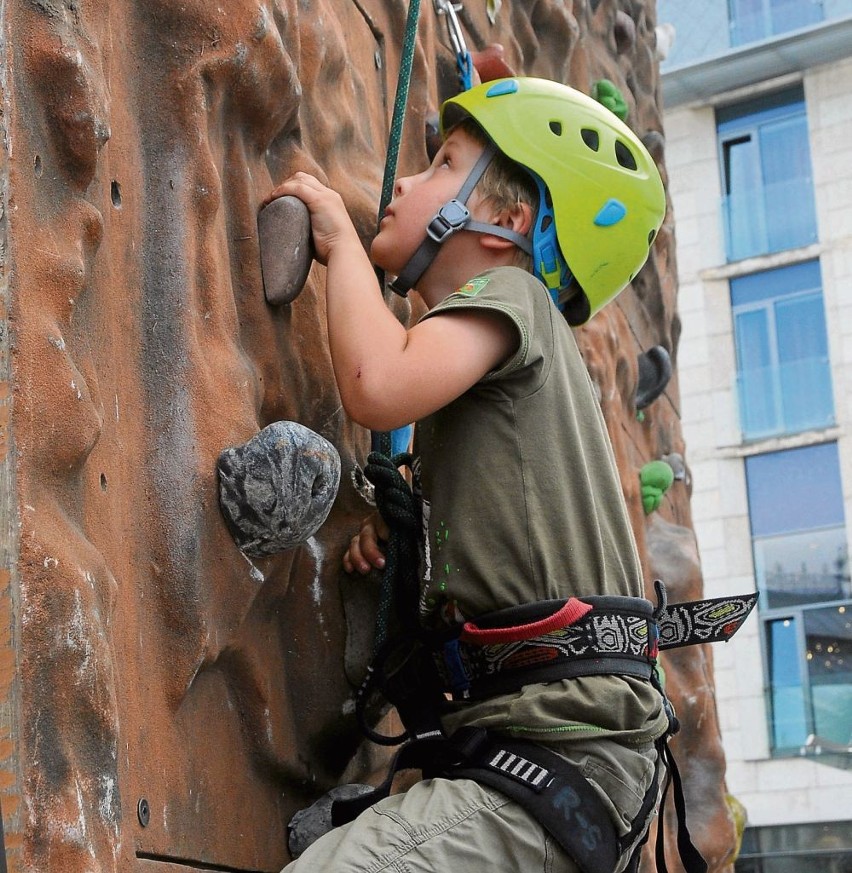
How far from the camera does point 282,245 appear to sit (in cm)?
215

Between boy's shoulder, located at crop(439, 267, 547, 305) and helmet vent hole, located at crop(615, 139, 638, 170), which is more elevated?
helmet vent hole, located at crop(615, 139, 638, 170)

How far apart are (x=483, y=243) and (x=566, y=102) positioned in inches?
11.1

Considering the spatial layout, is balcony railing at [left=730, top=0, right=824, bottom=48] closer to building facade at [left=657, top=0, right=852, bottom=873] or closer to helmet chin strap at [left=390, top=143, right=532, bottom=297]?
building facade at [left=657, top=0, right=852, bottom=873]

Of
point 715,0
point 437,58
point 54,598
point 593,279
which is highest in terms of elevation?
point 715,0

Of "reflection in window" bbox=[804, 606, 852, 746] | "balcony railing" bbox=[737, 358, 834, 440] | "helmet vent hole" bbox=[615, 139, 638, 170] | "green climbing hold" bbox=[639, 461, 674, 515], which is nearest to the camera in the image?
"helmet vent hole" bbox=[615, 139, 638, 170]

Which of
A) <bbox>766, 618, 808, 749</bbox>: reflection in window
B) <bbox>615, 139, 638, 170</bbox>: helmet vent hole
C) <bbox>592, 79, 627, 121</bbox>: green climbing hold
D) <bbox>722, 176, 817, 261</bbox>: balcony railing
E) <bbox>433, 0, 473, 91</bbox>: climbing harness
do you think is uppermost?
<bbox>722, 176, 817, 261</bbox>: balcony railing

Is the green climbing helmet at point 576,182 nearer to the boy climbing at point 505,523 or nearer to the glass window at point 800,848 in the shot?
the boy climbing at point 505,523

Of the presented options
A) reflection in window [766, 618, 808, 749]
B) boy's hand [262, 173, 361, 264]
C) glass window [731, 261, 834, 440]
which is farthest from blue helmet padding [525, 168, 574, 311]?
glass window [731, 261, 834, 440]

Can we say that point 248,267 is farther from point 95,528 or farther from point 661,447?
point 661,447

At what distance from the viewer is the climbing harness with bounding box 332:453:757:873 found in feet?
6.00

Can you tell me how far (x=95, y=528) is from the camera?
5.53 feet

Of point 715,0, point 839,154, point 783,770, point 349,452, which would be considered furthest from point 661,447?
point 715,0

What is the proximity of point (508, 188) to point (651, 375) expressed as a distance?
2.88m

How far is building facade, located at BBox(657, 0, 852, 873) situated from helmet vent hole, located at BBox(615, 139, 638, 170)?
1130 centimetres
